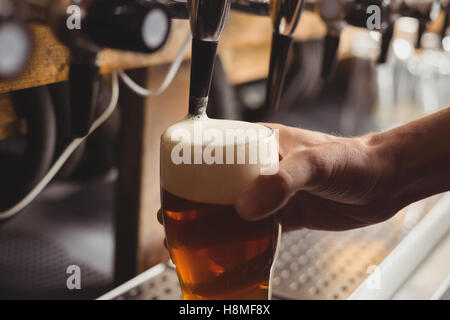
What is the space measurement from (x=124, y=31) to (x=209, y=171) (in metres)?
0.21

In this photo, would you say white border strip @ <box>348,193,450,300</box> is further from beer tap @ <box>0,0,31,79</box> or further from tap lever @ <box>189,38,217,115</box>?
beer tap @ <box>0,0,31,79</box>

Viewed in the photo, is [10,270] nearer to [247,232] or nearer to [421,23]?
[247,232]

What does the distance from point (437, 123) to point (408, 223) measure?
413 mm

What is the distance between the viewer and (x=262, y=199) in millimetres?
513

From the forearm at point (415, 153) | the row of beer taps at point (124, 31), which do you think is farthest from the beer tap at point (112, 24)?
the forearm at point (415, 153)

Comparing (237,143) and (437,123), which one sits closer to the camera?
(237,143)

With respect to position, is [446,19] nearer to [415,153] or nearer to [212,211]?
[415,153]

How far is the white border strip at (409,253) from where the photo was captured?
844 millimetres

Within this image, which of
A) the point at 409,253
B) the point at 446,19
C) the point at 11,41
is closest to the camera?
the point at 11,41

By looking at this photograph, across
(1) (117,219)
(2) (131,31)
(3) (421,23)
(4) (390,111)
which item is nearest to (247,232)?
(2) (131,31)

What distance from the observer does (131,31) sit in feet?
1.25

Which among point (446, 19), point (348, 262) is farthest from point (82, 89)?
point (446, 19)

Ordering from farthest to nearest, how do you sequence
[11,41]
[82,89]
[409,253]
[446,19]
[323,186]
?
[446,19], [409,253], [323,186], [82,89], [11,41]
